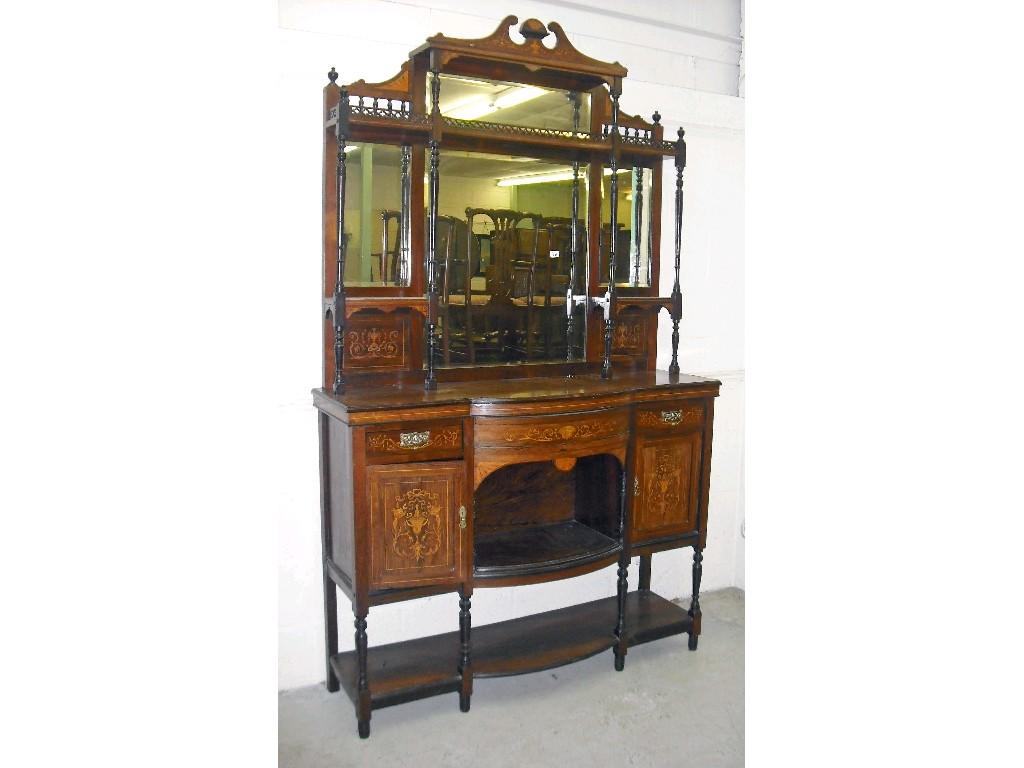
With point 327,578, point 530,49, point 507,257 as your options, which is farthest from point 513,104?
point 327,578

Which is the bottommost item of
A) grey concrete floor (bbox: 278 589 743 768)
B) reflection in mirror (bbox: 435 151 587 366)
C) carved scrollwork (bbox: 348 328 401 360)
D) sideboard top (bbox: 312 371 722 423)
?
grey concrete floor (bbox: 278 589 743 768)

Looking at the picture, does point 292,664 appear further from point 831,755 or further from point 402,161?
point 831,755

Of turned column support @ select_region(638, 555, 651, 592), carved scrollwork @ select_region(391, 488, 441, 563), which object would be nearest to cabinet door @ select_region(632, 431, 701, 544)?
turned column support @ select_region(638, 555, 651, 592)

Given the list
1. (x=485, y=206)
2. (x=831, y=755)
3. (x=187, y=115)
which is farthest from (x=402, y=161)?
(x=831, y=755)

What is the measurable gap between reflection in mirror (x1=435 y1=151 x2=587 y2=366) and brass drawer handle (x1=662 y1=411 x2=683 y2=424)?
0.44 m

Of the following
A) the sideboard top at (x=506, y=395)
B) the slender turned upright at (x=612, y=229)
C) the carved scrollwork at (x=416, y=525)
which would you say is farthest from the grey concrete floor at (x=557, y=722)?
the slender turned upright at (x=612, y=229)

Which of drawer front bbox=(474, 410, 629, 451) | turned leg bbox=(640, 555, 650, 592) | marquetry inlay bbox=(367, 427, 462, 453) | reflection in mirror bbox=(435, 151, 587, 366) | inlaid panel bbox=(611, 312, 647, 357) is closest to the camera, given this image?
marquetry inlay bbox=(367, 427, 462, 453)

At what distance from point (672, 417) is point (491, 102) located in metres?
1.34

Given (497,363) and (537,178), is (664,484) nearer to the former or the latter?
(497,363)

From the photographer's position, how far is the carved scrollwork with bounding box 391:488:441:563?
8.55 feet

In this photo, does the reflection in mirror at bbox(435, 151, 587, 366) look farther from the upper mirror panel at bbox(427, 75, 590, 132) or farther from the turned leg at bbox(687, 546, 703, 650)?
the turned leg at bbox(687, 546, 703, 650)

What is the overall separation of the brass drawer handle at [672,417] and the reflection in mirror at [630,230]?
22.9 inches

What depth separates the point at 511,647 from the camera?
10.0 feet

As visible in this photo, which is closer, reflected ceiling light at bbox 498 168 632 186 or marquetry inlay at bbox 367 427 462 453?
marquetry inlay at bbox 367 427 462 453
